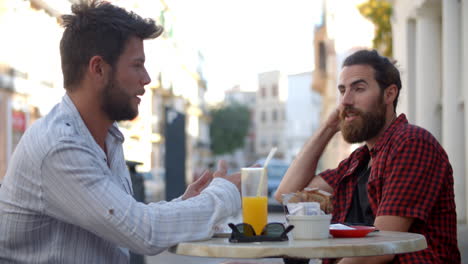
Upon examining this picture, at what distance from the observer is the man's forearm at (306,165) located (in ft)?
12.7

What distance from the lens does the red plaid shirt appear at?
2770 millimetres

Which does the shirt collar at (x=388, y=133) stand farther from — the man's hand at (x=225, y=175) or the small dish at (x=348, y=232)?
the man's hand at (x=225, y=175)

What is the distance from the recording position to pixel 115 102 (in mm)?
2443

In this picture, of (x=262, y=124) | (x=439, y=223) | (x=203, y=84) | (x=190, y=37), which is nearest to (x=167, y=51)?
(x=190, y=37)

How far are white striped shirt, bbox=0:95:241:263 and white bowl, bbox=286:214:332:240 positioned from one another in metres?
0.21

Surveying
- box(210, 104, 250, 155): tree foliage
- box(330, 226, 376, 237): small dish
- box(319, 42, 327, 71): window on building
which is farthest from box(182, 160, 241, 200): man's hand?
box(210, 104, 250, 155): tree foliage

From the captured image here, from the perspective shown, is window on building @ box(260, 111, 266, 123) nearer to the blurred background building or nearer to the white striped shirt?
the blurred background building

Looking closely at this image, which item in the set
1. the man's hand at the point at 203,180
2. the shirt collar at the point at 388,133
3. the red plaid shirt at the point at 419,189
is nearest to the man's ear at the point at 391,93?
the shirt collar at the point at 388,133

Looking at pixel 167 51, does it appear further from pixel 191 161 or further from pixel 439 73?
pixel 439 73

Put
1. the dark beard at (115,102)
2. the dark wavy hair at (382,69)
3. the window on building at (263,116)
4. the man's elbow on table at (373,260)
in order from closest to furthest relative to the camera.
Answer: the dark beard at (115,102) < the man's elbow on table at (373,260) < the dark wavy hair at (382,69) < the window on building at (263,116)

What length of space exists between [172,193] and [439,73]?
13.4 ft

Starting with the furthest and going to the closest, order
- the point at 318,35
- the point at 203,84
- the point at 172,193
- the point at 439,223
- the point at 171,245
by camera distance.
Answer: the point at 203,84 → the point at 318,35 → the point at 172,193 → the point at 439,223 → the point at 171,245

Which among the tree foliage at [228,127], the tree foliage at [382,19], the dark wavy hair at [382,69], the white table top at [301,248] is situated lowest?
the white table top at [301,248]

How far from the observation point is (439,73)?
10.2 metres
